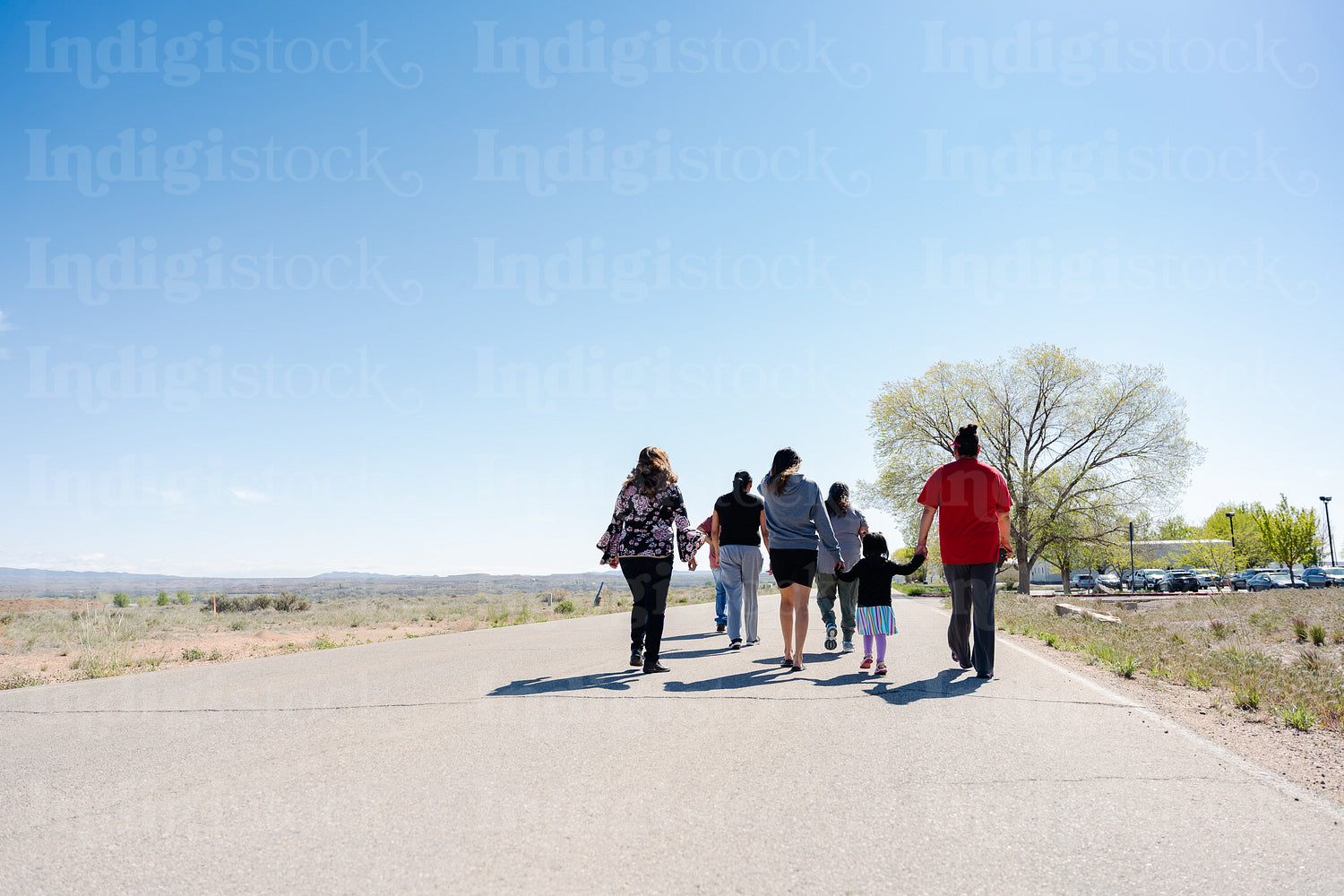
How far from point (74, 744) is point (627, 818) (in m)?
3.96

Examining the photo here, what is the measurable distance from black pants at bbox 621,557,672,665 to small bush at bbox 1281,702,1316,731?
15.7 feet

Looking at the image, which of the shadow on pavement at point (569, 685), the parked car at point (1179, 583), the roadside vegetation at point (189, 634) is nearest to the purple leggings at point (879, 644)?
the shadow on pavement at point (569, 685)

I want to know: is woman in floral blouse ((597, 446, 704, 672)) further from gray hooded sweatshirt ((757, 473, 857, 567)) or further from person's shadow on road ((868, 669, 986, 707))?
person's shadow on road ((868, 669, 986, 707))

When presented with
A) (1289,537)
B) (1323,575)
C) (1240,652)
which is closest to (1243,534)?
(1289,537)

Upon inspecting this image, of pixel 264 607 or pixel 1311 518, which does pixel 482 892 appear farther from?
pixel 1311 518

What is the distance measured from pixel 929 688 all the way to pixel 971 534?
1.58 metres

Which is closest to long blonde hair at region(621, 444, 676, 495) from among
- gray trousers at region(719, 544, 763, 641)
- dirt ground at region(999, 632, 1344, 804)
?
gray trousers at region(719, 544, 763, 641)

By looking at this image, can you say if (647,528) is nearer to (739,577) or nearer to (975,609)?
(739,577)

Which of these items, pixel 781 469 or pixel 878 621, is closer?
pixel 878 621

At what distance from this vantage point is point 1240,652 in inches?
377

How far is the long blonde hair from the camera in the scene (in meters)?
7.88

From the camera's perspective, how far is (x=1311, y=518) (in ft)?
244

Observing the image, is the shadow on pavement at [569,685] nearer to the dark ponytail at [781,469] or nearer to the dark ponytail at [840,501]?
the dark ponytail at [781,469]

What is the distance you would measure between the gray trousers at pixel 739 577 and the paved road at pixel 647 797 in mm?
2656
